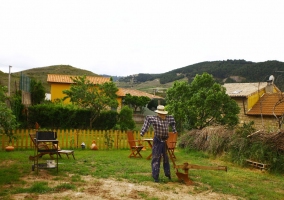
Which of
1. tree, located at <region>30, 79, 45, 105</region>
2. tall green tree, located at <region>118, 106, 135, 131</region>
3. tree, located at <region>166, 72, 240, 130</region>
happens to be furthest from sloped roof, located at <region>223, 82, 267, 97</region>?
tree, located at <region>30, 79, 45, 105</region>

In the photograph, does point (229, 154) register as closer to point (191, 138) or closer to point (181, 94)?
point (191, 138)

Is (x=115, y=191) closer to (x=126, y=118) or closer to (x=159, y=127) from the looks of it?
(x=159, y=127)

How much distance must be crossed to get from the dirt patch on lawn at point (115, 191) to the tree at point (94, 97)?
42.3ft

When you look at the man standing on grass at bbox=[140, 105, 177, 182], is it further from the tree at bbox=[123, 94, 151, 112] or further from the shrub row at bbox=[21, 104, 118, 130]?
the tree at bbox=[123, 94, 151, 112]

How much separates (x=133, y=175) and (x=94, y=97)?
13.2 meters

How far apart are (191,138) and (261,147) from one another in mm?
3796

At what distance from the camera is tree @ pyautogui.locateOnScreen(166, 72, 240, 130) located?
15482 millimetres

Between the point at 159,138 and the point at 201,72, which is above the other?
the point at 201,72

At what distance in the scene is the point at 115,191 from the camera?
20.4 feet

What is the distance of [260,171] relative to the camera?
9.49 meters

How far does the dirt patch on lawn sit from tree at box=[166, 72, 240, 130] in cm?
→ 884

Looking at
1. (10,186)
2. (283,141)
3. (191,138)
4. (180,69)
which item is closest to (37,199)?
(10,186)

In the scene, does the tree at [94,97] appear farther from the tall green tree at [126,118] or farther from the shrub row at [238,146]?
the shrub row at [238,146]

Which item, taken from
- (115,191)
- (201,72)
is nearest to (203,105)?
(115,191)
